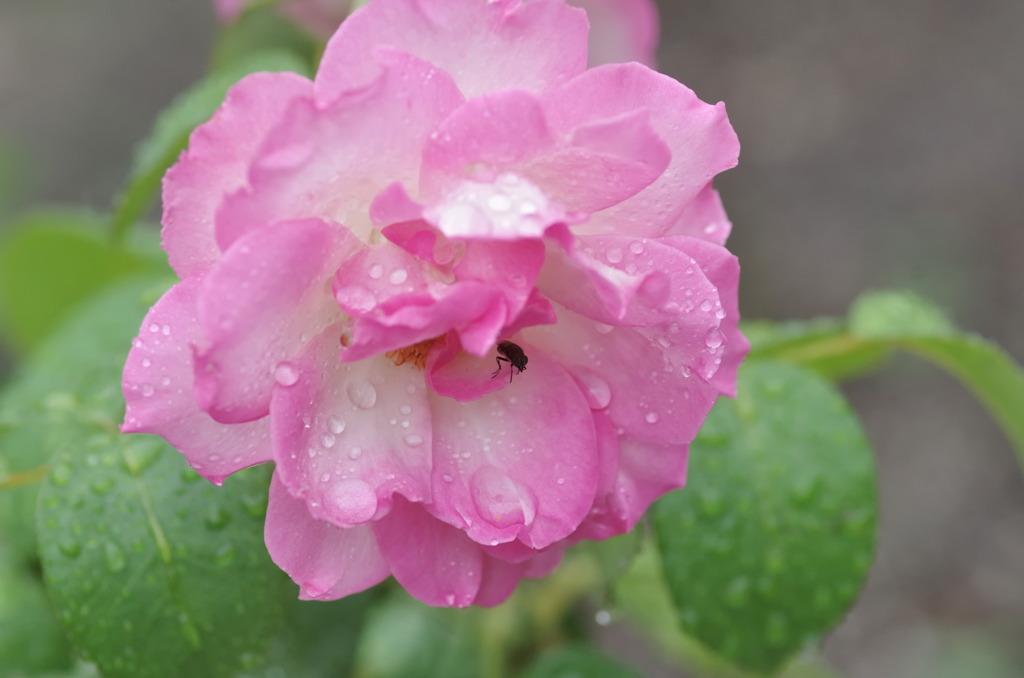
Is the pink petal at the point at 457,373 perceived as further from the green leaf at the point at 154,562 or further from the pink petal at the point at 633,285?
the green leaf at the point at 154,562

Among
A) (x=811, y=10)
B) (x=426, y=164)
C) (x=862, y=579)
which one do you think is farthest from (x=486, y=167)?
(x=811, y=10)

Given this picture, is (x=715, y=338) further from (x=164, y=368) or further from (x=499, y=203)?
(x=164, y=368)

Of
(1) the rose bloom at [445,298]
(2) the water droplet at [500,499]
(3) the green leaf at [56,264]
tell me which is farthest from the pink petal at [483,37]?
(3) the green leaf at [56,264]

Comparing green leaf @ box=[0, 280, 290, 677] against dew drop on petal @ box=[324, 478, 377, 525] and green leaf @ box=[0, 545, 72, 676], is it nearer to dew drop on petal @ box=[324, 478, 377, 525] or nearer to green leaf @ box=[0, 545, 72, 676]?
dew drop on petal @ box=[324, 478, 377, 525]

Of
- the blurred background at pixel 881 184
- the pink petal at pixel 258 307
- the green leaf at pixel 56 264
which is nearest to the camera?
the pink petal at pixel 258 307

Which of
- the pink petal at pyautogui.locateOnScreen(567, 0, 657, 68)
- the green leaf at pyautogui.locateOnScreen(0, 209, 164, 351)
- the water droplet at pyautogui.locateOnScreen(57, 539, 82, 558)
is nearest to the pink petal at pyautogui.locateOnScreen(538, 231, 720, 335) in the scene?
the water droplet at pyautogui.locateOnScreen(57, 539, 82, 558)

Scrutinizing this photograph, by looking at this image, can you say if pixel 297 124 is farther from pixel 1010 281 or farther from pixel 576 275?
pixel 1010 281
